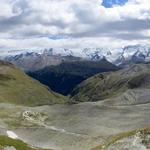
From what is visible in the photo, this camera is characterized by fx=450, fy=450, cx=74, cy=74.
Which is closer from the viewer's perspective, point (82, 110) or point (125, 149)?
point (125, 149)

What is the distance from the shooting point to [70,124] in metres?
142

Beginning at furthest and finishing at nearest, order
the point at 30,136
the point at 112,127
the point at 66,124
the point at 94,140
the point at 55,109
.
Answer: the point at 55,109, the point at 66,124, the point at 112,127, the point at 30,136, the point at 94,140

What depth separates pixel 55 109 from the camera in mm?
176250

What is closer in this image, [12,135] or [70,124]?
[12,135]

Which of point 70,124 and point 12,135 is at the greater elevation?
point 12,135

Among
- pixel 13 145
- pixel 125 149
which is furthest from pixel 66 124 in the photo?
pixel 125 149

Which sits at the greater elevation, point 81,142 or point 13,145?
point 13,145

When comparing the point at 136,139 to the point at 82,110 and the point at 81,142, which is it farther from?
the point at 82,110

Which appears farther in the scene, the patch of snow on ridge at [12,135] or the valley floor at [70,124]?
the patch of snow on ridge at [12,135]

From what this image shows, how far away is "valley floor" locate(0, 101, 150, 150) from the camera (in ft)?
364

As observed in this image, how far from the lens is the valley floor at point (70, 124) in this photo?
110938 millimetres

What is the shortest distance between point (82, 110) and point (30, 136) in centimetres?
4294

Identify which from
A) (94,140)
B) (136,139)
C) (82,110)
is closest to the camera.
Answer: (136,139)

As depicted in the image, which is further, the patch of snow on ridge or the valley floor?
the patch of snow on ridge
